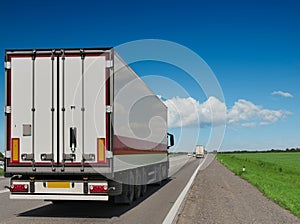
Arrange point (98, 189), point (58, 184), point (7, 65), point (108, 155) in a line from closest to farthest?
point (108, 155) → point (98, 189) → point (58, 184) → point (7, 65)

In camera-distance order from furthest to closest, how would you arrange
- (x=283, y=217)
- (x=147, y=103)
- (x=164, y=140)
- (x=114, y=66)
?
(x=164, y=140)
(x=147, y=103)
(x=283, y=217)
(x=114, y=66)

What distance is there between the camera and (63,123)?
11008 millimetres

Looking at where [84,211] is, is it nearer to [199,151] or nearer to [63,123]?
[63,123]

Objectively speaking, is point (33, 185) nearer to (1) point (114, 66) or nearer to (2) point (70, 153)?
(2) point (70, 153)

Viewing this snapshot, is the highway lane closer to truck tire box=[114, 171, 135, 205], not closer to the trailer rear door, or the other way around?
truck tire box=[114, 171, 135, 205]

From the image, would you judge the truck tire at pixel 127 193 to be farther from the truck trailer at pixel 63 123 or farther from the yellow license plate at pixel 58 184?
the yellow license plate at pixel 58 184

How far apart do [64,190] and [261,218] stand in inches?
188

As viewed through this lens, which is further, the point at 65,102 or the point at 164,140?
the point at 164,140

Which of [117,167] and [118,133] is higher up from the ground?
[118,133]

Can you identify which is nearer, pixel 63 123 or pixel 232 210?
pixel 63 123

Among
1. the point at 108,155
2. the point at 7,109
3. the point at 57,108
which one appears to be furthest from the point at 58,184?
the point at 7,109

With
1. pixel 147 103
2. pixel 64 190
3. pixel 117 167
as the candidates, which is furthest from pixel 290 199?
pixel 64 190

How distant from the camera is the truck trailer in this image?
10852 millimetres

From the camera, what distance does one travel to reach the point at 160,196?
1698 centimetres
